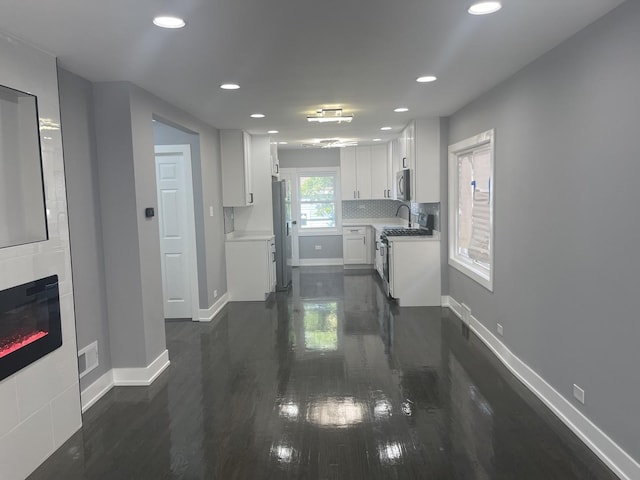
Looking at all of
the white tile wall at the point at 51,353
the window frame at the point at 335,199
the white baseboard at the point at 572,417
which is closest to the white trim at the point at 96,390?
the white tile wall at the point at 51,353

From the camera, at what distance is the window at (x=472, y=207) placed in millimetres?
4746

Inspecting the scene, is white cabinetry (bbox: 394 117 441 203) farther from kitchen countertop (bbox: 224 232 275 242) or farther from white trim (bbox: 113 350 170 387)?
white trim (bbox: 113 350 170 387)

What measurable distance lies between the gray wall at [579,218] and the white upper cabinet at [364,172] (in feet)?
17.1

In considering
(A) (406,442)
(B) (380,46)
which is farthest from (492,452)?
(B) (380,46)

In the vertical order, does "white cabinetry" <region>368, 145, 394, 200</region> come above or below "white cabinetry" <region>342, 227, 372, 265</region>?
above

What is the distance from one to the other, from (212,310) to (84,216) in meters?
2.72

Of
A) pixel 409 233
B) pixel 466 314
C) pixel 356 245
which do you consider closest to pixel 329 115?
pixel 409 233

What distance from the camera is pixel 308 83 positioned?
397 cm

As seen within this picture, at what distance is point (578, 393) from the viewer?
2938 mm

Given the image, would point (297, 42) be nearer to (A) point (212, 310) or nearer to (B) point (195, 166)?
(B) point (195, 166)

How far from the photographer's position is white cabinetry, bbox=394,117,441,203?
6.07 metres

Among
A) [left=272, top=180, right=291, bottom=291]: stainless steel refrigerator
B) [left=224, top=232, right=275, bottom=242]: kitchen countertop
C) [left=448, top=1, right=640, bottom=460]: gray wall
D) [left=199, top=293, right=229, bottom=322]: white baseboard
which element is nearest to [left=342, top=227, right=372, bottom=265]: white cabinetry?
[left=272, top=180, right=291, bottom=291]: stainless steel refrigerator

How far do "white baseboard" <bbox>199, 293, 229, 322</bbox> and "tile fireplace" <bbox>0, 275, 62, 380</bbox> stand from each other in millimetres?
2874

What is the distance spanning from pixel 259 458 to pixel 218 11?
2.46 metres
